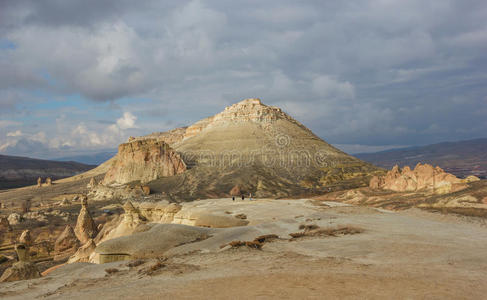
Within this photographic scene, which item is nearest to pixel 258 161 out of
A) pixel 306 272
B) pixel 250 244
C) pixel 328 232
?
pixel 328 232

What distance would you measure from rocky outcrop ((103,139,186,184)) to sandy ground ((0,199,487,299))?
2471 inches

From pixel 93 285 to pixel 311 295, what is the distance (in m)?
6.80

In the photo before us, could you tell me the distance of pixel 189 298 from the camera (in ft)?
27.7

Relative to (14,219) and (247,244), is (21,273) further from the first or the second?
(14,219)

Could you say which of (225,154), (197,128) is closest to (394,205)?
(225,154)

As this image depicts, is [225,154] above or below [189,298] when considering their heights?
above

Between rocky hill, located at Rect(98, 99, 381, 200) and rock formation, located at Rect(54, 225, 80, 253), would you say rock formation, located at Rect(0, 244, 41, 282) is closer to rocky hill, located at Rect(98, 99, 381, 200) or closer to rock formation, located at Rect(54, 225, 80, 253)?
rock formation, located at Rect(54, 225, 80, 253)

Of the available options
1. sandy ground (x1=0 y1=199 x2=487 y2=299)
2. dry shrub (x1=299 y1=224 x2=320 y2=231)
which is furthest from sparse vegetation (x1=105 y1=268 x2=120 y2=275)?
dry shrub (x1=299 y1=224 x2=320 y2=231)

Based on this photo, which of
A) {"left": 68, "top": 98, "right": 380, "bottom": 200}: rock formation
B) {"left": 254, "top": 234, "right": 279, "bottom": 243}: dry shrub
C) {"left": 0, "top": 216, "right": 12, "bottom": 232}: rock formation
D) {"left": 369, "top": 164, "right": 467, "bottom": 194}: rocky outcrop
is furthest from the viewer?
{"left": 68, "top": 98, "right": 380, "bottom": 200}: rock formation

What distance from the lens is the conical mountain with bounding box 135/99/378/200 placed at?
6750 cm

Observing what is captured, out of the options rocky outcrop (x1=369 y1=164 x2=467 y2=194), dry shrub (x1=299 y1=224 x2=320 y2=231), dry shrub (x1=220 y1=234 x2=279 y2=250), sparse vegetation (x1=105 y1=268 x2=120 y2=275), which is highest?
rocky outcrop (x1=369 y1=164 x2=467 y2=194)

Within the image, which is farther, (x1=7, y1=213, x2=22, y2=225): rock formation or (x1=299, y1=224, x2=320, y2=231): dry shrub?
(x1=7, y1=213, x2=22, y2=225): rock formation

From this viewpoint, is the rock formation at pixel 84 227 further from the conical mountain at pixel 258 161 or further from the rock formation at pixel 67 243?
the conical mountain at pixel 258 161

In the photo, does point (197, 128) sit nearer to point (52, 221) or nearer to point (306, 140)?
point (306, 140)
